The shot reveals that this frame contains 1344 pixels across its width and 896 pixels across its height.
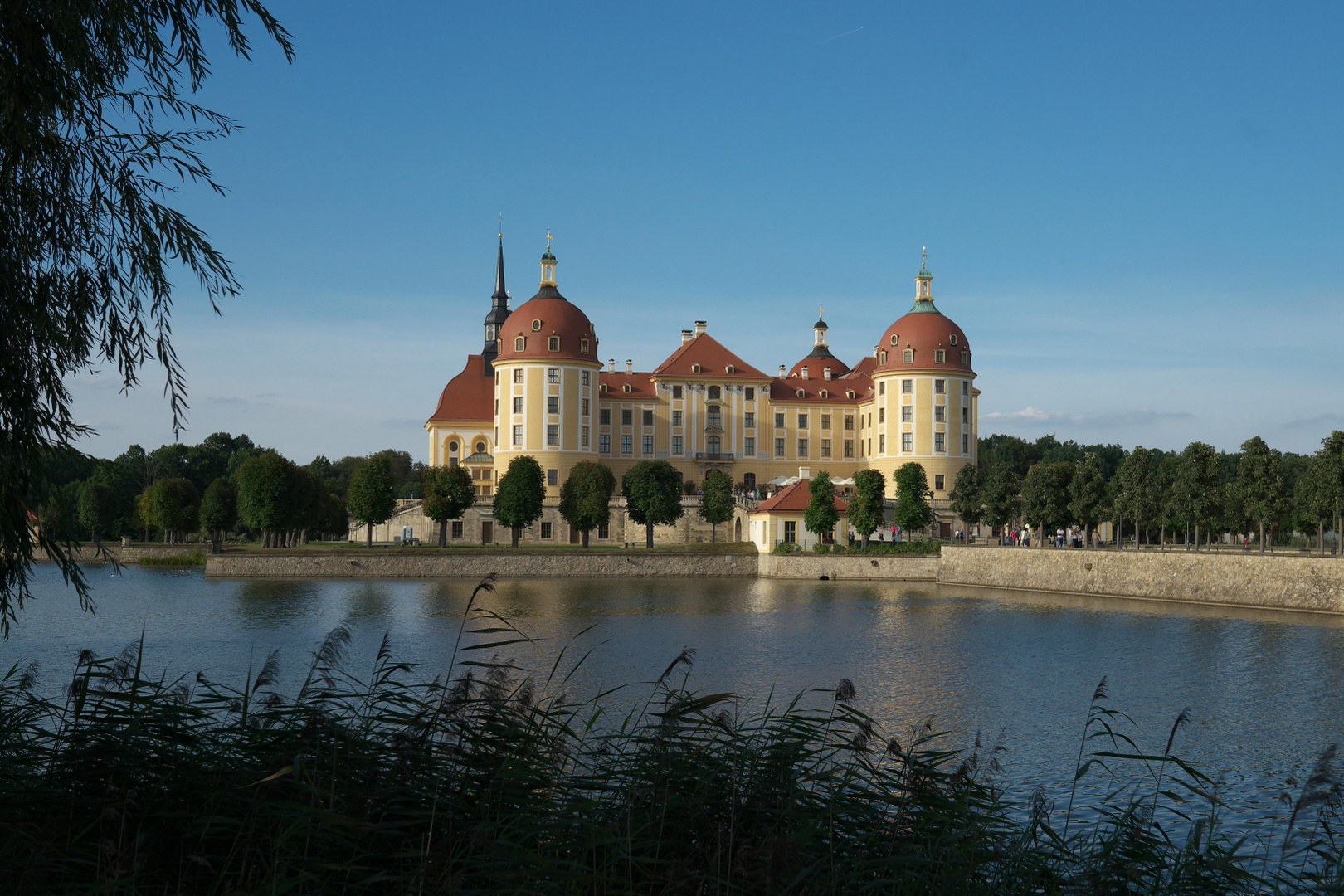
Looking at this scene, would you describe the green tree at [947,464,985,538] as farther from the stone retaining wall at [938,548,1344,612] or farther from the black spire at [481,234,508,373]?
the black spire at [481,234,508,373]

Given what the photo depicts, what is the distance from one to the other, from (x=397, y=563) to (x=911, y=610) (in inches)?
1065

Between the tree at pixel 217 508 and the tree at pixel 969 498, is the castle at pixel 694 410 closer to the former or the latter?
the tree at pixel 969 498

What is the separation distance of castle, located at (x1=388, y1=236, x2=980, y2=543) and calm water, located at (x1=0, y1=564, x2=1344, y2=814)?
86.9ft

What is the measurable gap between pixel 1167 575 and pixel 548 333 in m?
44.8

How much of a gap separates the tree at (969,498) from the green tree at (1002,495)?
1447 millimetres

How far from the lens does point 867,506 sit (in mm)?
58094

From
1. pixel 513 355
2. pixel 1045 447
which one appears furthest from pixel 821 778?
pixel 1045 447

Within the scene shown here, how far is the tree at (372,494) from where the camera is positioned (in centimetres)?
6044

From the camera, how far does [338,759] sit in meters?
6.02

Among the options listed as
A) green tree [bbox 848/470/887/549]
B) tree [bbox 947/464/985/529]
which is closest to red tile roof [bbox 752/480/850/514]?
green tree [bbox 848/470/887/549]

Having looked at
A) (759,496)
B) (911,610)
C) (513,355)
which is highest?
(513,355)

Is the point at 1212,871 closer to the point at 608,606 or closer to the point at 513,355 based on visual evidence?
the point at 608,606

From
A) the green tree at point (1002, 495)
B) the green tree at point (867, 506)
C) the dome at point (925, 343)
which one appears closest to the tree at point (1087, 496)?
the green tree at point (1002, 495)

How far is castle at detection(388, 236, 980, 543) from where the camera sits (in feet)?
240
